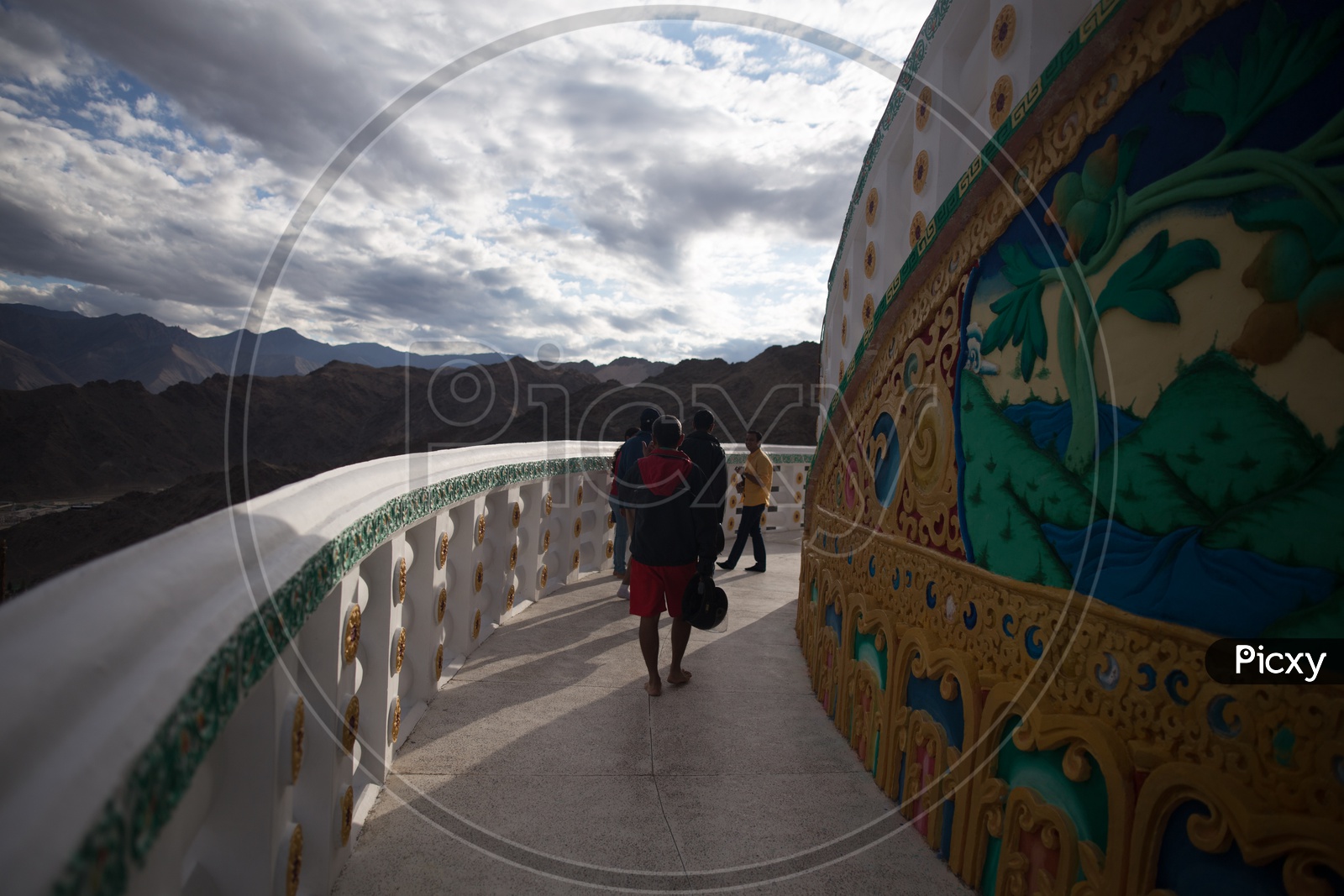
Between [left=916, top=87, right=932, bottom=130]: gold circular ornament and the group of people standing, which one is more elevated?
[left=916, top=87, right=932, bottom=130]: gold circular ornament

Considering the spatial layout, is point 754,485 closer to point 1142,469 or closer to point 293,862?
point 1142,469

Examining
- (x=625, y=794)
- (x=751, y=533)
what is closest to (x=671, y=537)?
(x=625, y=794)

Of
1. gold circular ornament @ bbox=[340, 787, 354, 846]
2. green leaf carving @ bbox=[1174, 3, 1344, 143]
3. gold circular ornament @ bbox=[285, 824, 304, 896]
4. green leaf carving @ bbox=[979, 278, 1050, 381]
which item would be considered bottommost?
gold circular ornament @ bbox=[340, 787, 354, 846]

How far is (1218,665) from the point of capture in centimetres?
158

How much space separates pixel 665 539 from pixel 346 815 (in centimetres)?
211

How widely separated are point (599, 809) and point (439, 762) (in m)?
0.77

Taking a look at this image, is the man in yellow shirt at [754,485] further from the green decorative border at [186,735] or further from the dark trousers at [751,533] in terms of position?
the green decorative border at [186,735]

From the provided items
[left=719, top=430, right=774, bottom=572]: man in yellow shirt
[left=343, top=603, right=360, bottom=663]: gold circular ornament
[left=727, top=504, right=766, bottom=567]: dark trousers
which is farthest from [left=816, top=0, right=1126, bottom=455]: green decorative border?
[left=727, top=504, right=766, bottom=567]: dark trousers

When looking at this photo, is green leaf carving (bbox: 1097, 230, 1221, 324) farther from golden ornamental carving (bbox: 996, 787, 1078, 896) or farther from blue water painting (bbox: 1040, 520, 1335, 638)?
golden ornamental carving (bbox: 996, 787, 1078, 896)

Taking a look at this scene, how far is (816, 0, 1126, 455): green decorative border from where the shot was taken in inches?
76.6

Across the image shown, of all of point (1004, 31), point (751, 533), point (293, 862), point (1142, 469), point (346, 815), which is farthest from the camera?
point (751, 533)

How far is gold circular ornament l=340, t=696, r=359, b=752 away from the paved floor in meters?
0.39

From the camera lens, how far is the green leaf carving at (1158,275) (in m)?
1.65

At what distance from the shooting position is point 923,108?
3.24m
